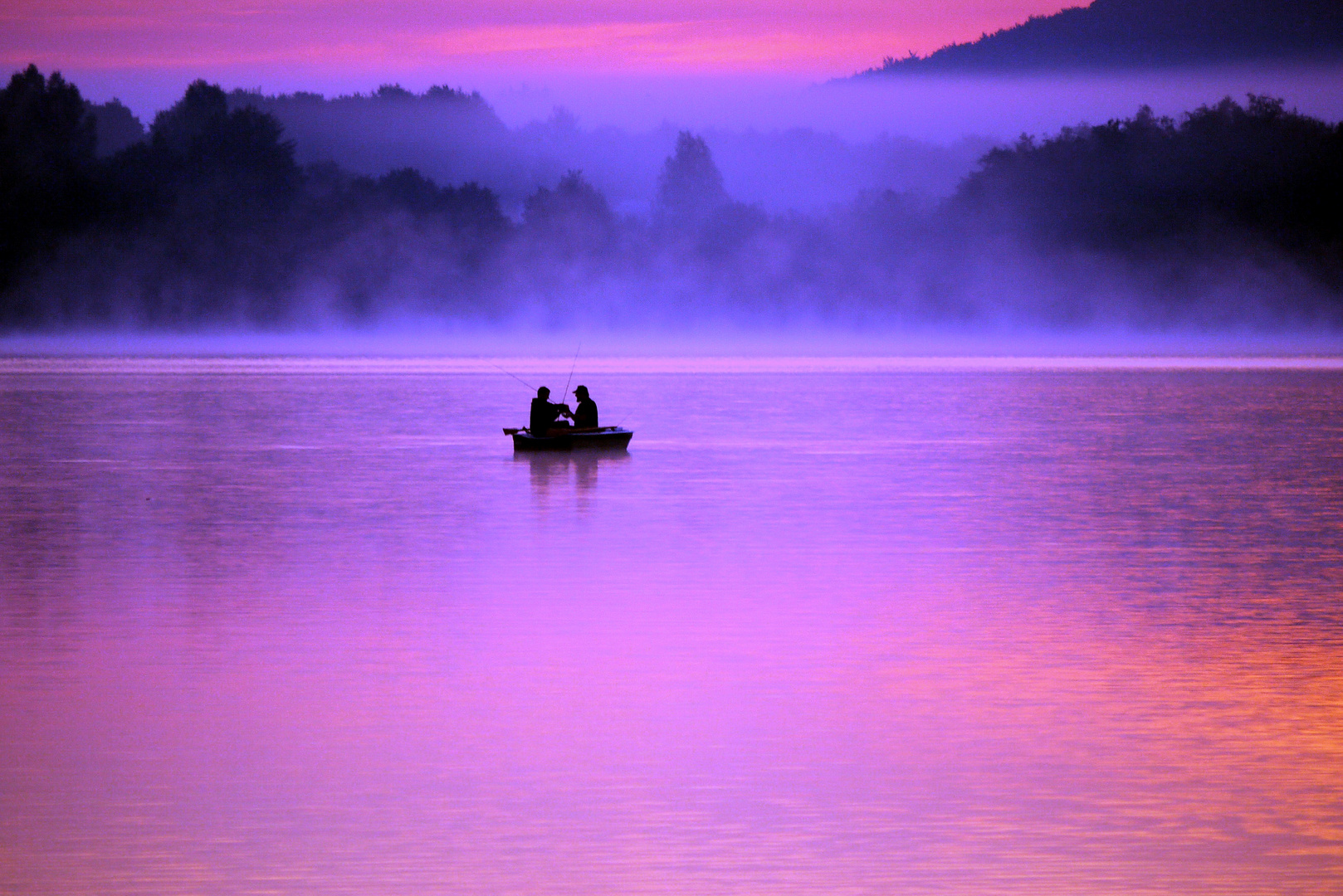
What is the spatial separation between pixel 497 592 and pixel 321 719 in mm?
5203

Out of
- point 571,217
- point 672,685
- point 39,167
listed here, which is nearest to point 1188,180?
point 571,217

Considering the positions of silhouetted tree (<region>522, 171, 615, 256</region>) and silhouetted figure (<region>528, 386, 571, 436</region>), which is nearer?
silhouetted figure (<region>528, 386, 571, 436</region>)

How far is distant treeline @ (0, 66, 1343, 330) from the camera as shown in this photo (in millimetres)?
133750

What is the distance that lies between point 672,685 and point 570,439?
21449mm

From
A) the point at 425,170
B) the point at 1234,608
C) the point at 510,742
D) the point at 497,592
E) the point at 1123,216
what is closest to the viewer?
the point at 510,742

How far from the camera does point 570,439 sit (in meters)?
32.7

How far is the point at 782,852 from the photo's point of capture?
7.91 metres

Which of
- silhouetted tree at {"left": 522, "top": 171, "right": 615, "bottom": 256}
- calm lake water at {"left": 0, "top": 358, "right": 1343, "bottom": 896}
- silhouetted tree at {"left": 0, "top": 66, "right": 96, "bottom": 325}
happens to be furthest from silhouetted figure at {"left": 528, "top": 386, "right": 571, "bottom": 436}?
silhouetted tree at {"left": 522, "top": 171, "right": 615, "bottom": 256}

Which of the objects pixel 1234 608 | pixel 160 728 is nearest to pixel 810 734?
pixel 160 728

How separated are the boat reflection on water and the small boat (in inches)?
8.6

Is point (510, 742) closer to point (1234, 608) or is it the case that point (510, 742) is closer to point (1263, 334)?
point (1234, 608)

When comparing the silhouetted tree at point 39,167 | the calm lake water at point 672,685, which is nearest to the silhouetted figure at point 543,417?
the calm lake water at point 672,685

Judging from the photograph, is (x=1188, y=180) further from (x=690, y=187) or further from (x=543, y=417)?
(x=543, y=417)

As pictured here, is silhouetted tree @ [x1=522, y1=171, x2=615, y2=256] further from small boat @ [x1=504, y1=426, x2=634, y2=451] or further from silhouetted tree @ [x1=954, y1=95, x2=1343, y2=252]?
small boat @ [x1=504, y1=426, x2=634, y2=451]
